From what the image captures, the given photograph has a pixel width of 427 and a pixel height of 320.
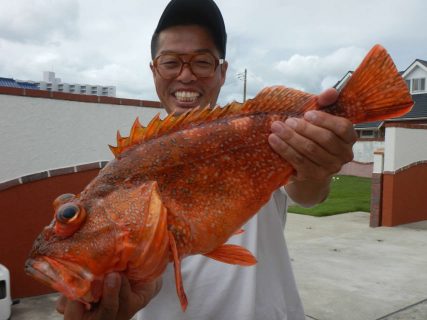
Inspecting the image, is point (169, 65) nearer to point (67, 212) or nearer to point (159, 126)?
point (159, 126)

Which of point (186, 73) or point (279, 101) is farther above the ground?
point (186, 73)

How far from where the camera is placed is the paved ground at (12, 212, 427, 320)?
570cm

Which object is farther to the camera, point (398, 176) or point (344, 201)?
point (344, 201)

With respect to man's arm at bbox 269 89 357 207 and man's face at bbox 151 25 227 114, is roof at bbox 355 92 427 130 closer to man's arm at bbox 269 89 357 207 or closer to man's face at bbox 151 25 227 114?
man's face at bbox 151 25 227 114

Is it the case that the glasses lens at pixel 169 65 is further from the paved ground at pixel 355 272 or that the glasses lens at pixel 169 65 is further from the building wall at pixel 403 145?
the building wall at pixel 403 145

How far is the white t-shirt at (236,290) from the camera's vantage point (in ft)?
7.48

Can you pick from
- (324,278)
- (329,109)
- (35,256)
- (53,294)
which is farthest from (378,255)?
(35,256)

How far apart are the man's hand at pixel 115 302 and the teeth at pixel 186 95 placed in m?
1.04

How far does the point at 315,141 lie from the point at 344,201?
15028mm

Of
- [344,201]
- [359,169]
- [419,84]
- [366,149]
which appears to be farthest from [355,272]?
[419,84]

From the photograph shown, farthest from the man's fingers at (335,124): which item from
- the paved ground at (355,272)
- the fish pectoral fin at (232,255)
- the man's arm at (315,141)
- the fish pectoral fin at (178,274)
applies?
the paved ground at (355,272)

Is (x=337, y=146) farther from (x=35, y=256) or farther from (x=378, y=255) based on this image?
(x=378, y=255)

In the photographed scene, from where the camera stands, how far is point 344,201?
15.9m

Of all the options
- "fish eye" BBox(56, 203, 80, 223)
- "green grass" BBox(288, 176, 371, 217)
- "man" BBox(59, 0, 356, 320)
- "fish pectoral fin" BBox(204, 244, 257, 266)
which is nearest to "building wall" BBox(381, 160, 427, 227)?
"green grass" BBox(288, 176, 371, 217)
